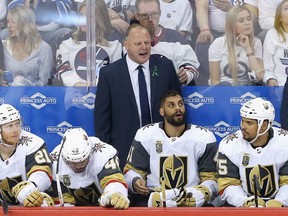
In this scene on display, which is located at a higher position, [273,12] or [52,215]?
[273,12]

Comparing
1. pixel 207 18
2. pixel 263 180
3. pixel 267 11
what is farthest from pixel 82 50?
pixel 263 180

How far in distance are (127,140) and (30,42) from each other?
1400 millimetres

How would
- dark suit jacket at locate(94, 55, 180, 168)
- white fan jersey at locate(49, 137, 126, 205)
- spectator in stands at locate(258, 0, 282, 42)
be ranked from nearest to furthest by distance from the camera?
white fan jersey at locate(49, 137, 126, 205), dark suit jacket at locate(94, 55, 180, 168), spectator in stands at locate(258, 0, 282, 42)

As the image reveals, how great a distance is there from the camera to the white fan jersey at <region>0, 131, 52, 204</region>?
943 centimetres

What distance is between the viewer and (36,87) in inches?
425

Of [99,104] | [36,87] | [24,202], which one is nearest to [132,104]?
[99,104]

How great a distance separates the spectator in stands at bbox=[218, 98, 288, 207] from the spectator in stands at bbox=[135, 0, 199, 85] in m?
1.23

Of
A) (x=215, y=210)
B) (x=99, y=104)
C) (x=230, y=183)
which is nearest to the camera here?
(x=215, y=210)

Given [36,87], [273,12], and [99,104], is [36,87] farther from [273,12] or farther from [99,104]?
[273,12]

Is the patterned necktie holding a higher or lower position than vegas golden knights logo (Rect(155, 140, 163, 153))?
higher

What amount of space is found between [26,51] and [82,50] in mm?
541

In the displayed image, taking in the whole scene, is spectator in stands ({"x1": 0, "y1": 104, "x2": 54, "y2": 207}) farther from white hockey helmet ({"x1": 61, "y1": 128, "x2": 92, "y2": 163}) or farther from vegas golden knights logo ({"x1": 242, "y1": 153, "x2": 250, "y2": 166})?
vegas golden knights logo ({"x1": 242, "y1": 153, "x2": 250, "y2": 166})

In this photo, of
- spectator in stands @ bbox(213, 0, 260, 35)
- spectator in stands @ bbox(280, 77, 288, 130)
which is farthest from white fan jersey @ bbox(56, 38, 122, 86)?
spectator in stands @ bbox(280, 77, 288, 130)

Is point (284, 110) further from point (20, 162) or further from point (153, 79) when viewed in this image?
point (20, 162)
